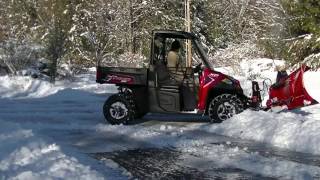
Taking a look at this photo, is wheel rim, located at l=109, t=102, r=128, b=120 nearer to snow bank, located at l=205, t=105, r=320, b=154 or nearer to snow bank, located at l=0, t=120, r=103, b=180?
snow bank, located at l=205, t=105, r=320, b=154

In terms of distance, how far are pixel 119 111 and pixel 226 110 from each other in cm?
226

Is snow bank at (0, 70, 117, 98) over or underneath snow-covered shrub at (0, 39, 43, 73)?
underneath

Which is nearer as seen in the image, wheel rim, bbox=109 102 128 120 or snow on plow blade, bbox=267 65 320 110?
snow on plow blade, bbox=267 65 320 110

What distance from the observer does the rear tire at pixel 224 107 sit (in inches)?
472

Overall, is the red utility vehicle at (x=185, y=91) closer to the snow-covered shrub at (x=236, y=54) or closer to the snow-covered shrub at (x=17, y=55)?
the snow-covered shrub at (x=17, y=55)

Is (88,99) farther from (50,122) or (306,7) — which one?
(306,7)

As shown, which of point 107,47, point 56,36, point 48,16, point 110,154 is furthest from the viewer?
point 107,47

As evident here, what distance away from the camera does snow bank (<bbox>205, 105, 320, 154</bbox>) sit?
9.67 meters

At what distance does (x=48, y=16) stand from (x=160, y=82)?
16.3m

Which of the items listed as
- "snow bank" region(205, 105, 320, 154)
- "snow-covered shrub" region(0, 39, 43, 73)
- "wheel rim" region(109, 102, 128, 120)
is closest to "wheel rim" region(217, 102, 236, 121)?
"snow bank" region(205, 105, 320, 154)

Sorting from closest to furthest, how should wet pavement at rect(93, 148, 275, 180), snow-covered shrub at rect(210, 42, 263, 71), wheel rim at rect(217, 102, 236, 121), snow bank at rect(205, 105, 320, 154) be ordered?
1. wet pavement at rect(93, 148, 275, 180)
2. snow bank at rect(205, 105, 320, 154)
3. wheel rim at rect(217, 102, 236, 121)
4. snow-covered shrub at rect(210, 42, 263, 71)

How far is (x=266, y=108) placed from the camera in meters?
12.3

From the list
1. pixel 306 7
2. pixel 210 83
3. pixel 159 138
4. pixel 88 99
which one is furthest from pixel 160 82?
pixel 306 7

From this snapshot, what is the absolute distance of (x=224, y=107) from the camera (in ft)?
39.3
